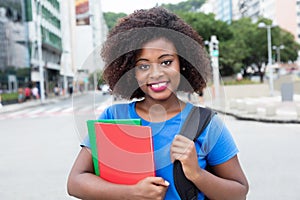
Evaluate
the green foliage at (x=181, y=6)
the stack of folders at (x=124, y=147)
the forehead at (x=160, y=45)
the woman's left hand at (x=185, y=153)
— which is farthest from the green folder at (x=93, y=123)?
the green foliage at (x=181, y=6)

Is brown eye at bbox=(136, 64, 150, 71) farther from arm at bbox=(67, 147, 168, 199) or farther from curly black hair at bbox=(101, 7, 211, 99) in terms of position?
arm at bbox=(67, 147, 168, 199)

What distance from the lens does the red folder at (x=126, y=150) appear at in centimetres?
121

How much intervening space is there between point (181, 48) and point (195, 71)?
0.12 m

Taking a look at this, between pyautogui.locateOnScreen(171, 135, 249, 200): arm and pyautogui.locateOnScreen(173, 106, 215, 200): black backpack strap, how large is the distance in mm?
29

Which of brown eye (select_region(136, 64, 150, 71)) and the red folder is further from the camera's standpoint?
brown eye (select_region(136, 64, 150, 71))

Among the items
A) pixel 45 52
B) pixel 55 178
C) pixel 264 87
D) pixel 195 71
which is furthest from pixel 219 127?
pixel 45 52

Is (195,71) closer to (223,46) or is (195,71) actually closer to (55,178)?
(55,178)

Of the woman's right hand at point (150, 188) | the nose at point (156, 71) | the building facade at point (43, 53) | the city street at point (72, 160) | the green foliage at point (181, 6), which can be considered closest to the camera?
the woman's right hand at point (150, 188)

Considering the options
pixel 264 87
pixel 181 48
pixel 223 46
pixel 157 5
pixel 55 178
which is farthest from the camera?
pixel 223 46

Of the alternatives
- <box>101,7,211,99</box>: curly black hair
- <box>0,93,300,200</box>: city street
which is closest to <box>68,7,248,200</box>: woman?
<box>101,7,211,99</box>: curly black hair

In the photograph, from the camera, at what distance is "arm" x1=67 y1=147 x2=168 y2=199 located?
120cm

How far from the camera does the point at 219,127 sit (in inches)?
53.6

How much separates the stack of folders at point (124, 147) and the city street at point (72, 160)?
66 millimetres

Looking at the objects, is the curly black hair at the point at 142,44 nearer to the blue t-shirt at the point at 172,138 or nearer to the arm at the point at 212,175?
the blue t-shirt at the point at 172,138
